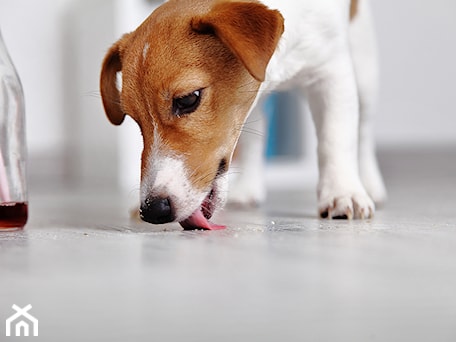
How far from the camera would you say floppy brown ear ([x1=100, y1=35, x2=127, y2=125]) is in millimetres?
1918

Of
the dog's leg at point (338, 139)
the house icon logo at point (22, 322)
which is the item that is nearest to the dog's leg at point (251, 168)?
the dog's leg at point (338, 139)

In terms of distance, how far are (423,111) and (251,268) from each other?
13.3ft

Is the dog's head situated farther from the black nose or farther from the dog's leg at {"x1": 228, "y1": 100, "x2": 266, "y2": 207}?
the dog's leg at {"x1": 228, "y1": 100, "x2": 266, "y2": 207}

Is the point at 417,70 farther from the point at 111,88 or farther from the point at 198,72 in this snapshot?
the point at 198,72

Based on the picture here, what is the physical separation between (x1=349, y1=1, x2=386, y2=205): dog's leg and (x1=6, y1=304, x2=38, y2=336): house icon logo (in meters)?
1.57

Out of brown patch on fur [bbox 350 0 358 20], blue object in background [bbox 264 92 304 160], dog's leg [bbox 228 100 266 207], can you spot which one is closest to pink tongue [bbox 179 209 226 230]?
dog's leg [bbox 228 100 266 207]

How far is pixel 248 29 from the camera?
5.30ft

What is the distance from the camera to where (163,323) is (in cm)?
94

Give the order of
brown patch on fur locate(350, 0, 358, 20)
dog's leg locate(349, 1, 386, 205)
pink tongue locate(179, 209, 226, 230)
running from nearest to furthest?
pink tongue locate(179, 209, 226, 230)
brown patch on fur locate(350, 0, 358, 20)
dog's leg locate(349, 1, 386, 205)

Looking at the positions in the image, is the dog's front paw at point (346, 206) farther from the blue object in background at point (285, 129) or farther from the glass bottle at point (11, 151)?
the blue object in background at point (285, 129)

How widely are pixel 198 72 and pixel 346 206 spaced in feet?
1.57

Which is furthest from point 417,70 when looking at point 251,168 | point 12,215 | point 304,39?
point 12,215

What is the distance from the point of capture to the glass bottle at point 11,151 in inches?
70.1

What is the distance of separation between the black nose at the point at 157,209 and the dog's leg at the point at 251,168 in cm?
92
